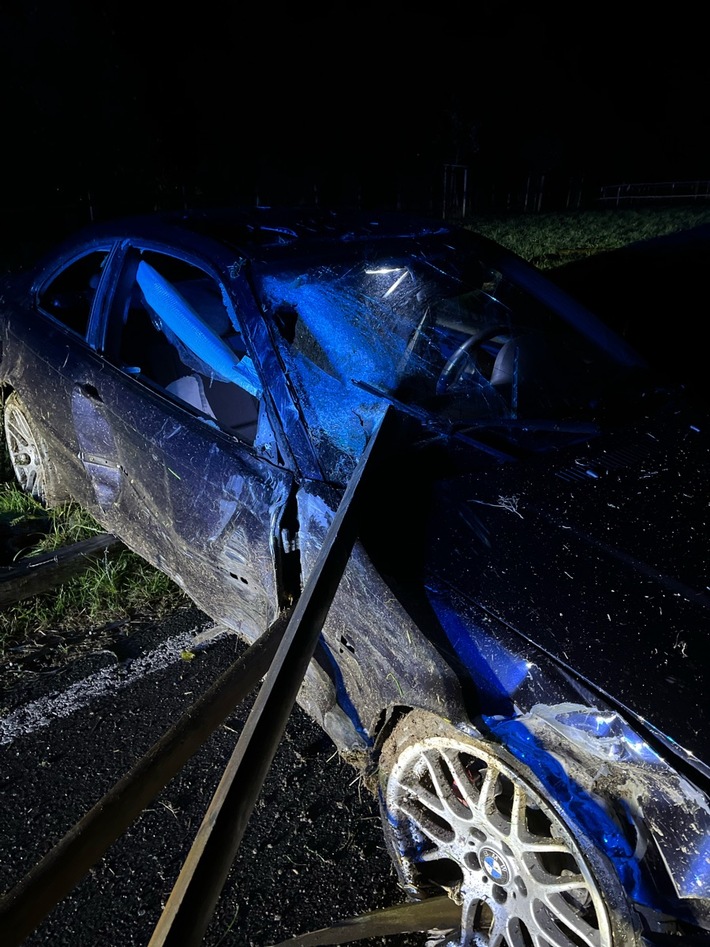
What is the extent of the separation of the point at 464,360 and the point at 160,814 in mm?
1743

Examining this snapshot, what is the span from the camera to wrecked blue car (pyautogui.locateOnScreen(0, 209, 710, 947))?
1356mm

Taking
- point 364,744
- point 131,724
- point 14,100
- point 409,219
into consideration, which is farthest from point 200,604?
point 14,100

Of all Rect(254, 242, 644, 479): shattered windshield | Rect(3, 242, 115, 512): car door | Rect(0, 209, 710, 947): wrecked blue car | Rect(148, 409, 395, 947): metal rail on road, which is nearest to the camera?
Rect(148, 409, 395, 947): metal rail on road

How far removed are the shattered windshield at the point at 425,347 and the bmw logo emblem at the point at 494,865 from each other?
0.99 metres

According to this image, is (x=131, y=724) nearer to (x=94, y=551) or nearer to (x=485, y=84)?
(x=94, y=551)

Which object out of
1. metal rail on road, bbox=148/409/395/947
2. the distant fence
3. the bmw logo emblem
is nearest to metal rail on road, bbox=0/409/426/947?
metal rail on road, bbox=148/409/395/947

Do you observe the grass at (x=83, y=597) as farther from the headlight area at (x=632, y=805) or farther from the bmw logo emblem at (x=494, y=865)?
the headlight area at (x=632, y=805)

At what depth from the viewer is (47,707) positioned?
2443 millimetres

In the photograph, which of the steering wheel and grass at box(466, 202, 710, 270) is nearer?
the steering wheel

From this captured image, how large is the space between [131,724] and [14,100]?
19013mm

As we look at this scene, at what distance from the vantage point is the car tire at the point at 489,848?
1.34m

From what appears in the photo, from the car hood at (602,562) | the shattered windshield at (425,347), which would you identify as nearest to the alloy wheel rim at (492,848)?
the car hood at (602,562)

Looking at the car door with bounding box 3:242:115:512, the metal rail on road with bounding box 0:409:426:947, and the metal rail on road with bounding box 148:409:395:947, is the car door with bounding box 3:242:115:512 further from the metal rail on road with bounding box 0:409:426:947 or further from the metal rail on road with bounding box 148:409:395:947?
the metal rail on road with bounding box 148:409:395:947

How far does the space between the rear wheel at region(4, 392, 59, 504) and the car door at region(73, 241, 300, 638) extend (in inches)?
20.8
